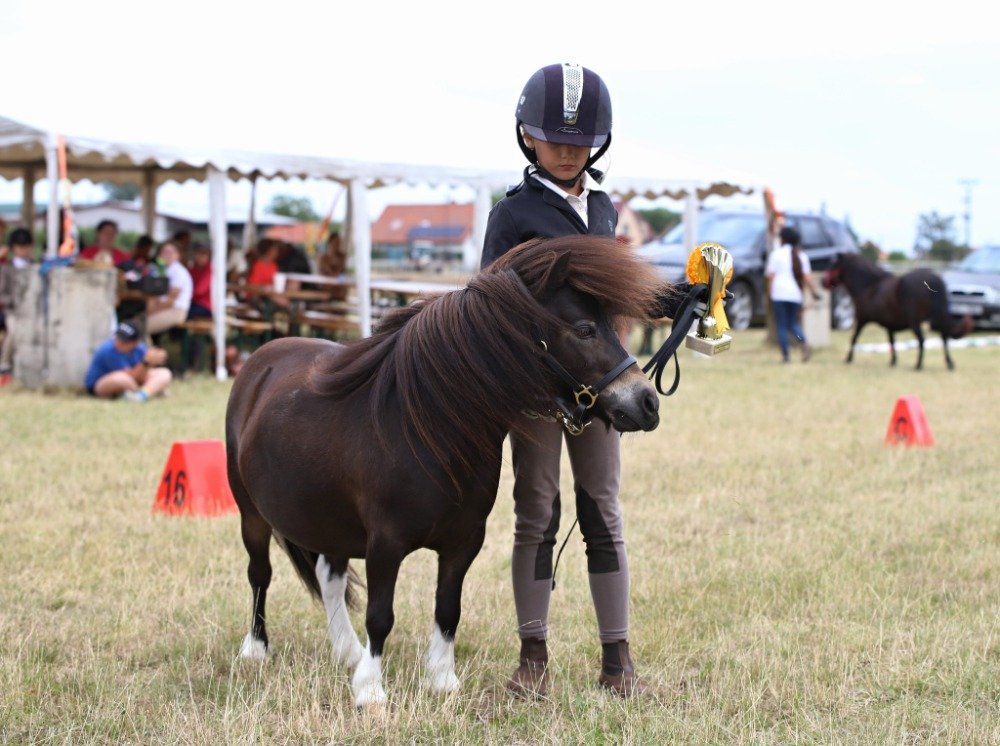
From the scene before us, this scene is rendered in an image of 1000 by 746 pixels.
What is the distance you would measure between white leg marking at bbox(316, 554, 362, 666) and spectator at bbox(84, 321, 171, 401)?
7.79 m

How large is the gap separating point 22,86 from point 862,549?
11.2m

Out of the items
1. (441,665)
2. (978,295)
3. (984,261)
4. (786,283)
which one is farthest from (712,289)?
(984,261)

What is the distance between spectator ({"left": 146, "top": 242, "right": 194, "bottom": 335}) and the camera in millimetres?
13719

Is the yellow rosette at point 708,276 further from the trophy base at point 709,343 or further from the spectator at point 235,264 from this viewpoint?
the spectator at point 235,264

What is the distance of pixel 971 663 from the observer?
413 cm

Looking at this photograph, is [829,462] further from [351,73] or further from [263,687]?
[351,73]

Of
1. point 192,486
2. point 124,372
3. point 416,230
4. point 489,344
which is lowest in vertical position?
point 192,486

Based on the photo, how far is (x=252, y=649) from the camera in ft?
14.5

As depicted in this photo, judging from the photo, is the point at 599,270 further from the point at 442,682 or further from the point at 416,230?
the point at 416,230

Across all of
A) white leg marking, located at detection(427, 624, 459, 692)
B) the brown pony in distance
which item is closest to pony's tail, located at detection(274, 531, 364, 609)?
the brown pony in distance

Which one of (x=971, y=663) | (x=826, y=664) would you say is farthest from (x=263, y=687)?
(x=971, y=663)

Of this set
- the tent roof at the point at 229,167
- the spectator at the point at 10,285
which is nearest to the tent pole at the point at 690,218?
the tent roof at the point at 229,167

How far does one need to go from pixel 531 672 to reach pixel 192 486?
3502 millimetres

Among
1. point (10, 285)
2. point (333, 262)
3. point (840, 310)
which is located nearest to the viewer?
point (10, 285)
